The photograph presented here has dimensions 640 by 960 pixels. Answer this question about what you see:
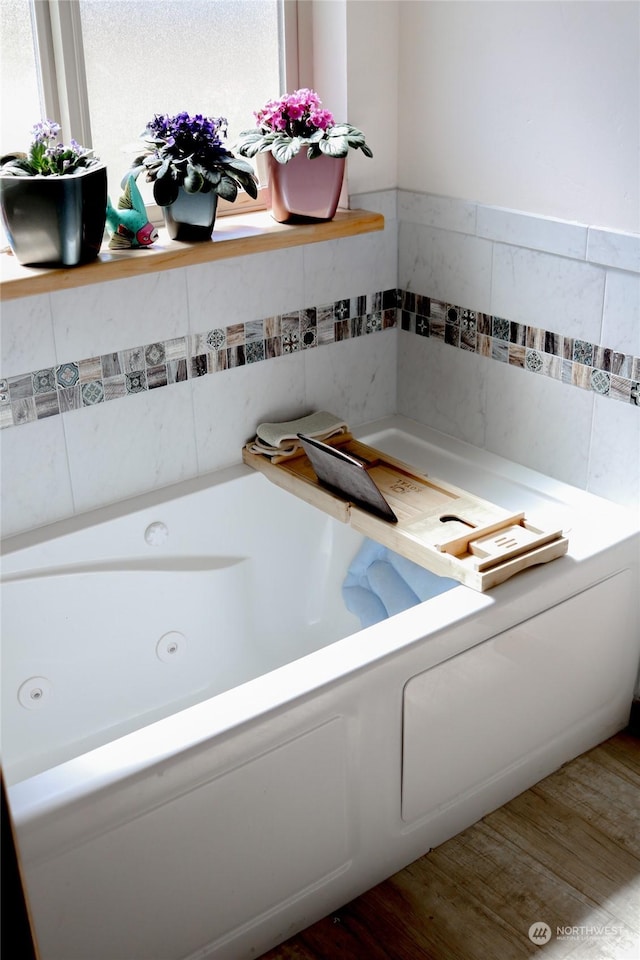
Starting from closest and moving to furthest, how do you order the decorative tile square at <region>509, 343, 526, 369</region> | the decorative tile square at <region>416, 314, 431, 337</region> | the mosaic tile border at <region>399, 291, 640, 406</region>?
the mosaic tile border at <region>399, 291, 640, 406</region> < the decorative tile square at <region>509, 343, 526, 369</region> < the decorative tile square at <region>416, 314, 431, 337</region>

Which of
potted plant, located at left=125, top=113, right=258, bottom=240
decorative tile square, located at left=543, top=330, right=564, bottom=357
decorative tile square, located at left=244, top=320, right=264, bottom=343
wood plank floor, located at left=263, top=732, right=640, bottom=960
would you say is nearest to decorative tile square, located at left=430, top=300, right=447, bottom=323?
decorative tile square, located at left=543, top=330, right=564, bottom=357

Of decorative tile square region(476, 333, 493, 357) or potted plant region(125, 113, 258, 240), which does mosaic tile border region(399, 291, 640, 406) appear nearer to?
decorative tile square region(476, 333, 493, 357)

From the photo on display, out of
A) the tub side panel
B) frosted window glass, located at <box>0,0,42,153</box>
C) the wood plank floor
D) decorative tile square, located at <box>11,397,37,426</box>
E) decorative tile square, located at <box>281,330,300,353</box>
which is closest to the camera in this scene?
the tub side panel

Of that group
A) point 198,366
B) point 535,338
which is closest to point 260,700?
point 198,366

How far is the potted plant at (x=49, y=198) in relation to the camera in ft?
6.46

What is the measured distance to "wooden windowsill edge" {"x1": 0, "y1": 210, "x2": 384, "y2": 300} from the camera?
6.59 feet

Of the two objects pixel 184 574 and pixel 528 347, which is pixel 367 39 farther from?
pixel 184 574

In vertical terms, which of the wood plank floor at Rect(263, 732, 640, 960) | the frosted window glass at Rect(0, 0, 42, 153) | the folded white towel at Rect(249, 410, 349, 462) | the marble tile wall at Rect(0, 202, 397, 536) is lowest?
the wood plank floor at Rect(263, 732, 640, 960)

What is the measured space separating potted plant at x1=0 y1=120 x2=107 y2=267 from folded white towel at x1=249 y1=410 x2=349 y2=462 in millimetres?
734

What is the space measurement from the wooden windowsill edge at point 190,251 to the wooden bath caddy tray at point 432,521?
548 millimetres

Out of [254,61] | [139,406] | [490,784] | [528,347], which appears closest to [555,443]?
[528,347]

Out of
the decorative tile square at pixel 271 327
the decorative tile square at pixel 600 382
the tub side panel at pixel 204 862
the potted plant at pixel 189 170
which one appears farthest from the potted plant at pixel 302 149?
the tub side panel at pixel 204 862

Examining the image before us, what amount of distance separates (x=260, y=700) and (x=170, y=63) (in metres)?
1.46

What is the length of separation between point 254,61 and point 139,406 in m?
0.89
